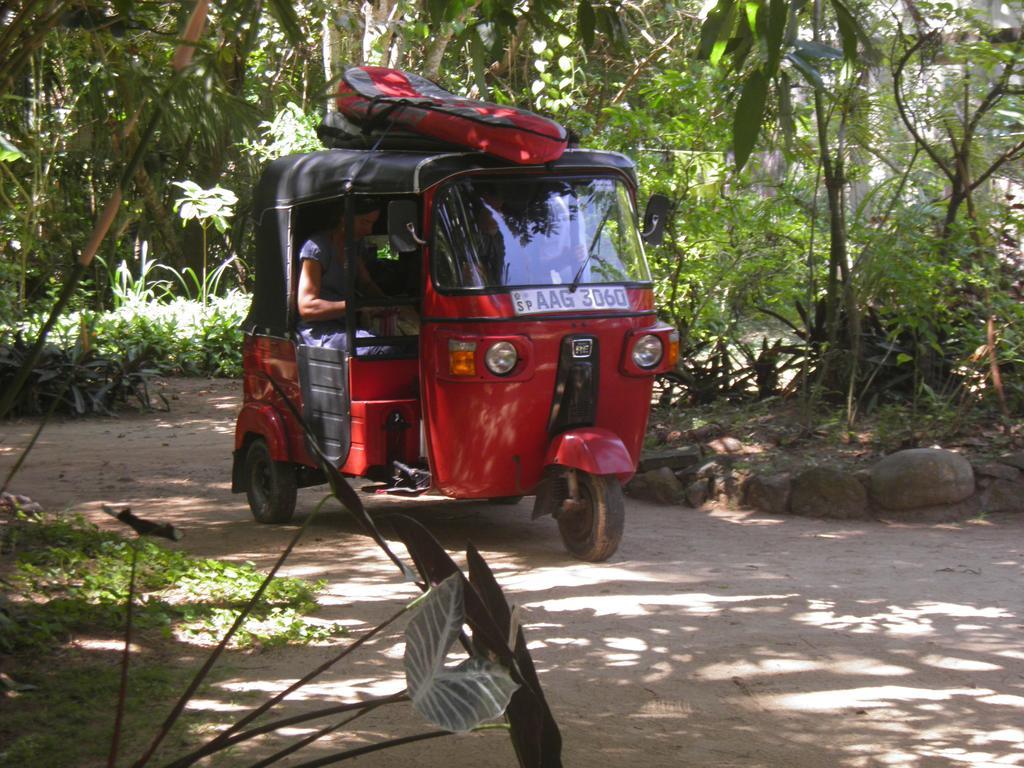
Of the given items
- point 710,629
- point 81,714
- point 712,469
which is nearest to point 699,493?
point 712,469

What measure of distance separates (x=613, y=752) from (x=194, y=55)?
2417mm

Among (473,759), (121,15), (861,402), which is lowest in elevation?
(473,759)

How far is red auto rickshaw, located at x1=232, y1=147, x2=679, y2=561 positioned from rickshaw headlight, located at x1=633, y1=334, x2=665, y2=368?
0.01m

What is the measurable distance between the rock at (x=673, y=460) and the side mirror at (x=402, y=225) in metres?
2.98

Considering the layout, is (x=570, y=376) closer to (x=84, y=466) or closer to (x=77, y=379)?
(x=84, y=466)

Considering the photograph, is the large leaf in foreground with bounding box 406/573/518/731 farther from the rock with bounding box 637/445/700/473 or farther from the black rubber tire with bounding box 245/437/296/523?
the rock with bounding box 637/445/700/473

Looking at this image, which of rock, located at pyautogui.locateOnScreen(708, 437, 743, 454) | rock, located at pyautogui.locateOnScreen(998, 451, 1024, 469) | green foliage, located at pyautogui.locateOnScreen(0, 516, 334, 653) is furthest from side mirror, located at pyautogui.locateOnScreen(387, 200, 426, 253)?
rock, located at pyautogui.locateOnScreen(998, 451, 1024, 469)

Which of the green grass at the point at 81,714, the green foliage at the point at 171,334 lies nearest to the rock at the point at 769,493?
the green grass at the point at 81,714

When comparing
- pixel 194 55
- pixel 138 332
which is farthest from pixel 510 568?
pixel 138 332

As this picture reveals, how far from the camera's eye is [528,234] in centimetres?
661

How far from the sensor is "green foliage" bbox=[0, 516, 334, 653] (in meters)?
5.07

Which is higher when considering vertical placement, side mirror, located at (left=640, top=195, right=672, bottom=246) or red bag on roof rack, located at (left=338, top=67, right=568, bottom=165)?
red bag on roof rack, located at (left=338, top=67, right=568, bottom=165)

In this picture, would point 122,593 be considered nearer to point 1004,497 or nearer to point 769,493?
point 769,493

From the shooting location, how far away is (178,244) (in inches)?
754
